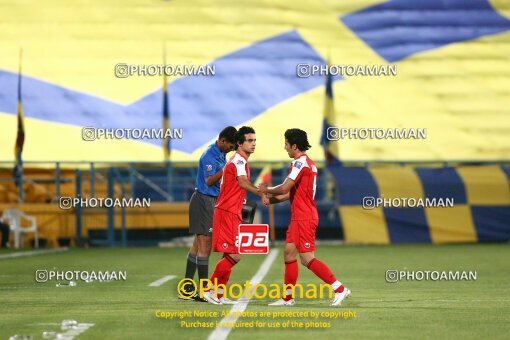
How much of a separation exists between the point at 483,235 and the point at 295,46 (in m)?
12.3

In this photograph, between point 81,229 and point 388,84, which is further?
point 388,84

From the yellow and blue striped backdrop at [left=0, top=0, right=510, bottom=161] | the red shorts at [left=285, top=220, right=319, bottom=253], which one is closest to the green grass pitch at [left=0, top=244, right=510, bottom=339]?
the red shorts at [left=285, top=220, right=319, bottom=253]

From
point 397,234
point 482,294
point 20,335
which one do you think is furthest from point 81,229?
point 20,335

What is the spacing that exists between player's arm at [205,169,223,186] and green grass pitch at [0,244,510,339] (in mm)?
1280

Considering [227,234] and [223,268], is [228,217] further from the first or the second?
[223,268]

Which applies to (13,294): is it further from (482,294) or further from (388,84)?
(388,84)

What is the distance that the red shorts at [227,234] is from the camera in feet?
40.7

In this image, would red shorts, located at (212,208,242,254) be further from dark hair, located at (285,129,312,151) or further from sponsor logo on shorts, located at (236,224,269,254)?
dark hair, located at (285,129,312,151)

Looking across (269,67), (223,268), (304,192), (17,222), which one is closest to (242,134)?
(304,192)

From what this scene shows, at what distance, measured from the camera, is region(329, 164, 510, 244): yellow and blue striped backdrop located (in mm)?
27594

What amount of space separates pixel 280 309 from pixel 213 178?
177 centimetres

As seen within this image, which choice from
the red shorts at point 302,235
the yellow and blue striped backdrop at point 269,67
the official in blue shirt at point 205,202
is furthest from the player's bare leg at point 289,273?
the yellow and blue striped backdrop at point 269,67

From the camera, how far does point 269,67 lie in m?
38.1

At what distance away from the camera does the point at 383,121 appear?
3772cm
